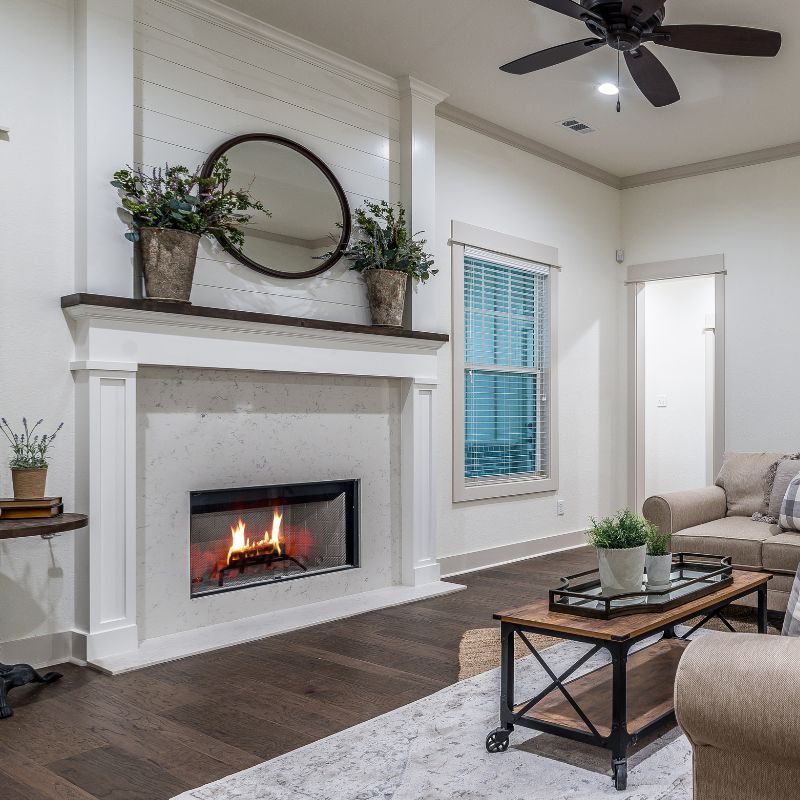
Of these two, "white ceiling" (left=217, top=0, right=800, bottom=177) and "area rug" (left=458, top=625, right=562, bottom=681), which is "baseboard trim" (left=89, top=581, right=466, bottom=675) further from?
"white ceiling" (left=217, top=0, right=800, bottom=177)

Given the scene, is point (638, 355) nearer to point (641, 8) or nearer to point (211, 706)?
point (641, 8)

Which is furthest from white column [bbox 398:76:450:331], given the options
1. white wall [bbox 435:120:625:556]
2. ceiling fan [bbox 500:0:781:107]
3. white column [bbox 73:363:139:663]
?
white column [bbox 73:363:139:663]

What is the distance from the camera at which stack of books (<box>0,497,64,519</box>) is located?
295cm

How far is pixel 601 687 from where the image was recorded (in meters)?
2.77

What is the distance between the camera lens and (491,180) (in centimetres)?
565

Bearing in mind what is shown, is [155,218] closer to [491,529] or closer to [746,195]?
A: [491,529]

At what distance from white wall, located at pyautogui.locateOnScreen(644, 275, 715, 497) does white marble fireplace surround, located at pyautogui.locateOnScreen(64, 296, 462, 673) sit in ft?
11.7

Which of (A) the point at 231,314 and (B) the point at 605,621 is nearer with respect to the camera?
(B) the point at 605,621

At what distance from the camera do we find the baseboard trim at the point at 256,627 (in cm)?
332

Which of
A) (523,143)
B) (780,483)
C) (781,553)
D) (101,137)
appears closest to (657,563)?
(781,553)

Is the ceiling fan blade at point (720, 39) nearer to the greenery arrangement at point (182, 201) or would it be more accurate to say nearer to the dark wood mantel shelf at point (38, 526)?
the greenery arrangement at point (182, 201)

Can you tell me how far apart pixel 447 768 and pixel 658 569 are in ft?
3.16

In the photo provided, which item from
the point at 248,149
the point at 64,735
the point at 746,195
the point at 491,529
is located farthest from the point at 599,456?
the point at 64,735

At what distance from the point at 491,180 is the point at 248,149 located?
214cm
